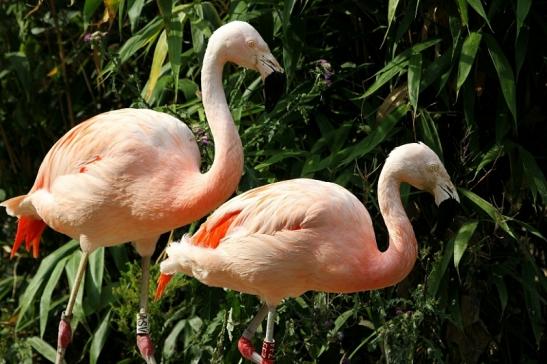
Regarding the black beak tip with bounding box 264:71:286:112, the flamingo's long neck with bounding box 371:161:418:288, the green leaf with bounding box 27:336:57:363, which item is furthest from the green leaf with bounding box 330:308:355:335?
the green leaf with bounding box 27:336:57:363

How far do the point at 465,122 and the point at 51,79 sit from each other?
233cm

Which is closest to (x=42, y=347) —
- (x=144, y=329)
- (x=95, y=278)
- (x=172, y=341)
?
(x=95, y=278)

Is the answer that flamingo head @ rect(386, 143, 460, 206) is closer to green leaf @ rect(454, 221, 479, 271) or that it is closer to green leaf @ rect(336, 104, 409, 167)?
green leaf @ rect(454, 221, 479, 271)

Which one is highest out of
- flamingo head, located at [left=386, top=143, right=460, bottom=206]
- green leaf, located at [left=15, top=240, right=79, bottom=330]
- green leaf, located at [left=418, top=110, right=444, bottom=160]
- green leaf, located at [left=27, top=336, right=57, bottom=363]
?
flamingo head, located at [left=386, top=143, right=460, bottom=206]

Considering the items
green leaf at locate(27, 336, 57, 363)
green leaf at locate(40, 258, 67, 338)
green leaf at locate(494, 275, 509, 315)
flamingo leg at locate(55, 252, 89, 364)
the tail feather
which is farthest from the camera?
green leaf at locate(27, 336, 57, 363)

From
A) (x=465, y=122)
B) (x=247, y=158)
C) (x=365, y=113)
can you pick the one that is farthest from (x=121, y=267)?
(x=465, y=122)

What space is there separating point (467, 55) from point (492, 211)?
586 millimetres

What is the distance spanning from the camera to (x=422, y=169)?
12.4 feet

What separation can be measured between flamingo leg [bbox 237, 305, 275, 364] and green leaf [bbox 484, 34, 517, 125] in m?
1.17

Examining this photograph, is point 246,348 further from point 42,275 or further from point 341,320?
point 42,275

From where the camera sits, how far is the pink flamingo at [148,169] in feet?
12.8

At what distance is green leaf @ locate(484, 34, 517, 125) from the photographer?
4.24 metres

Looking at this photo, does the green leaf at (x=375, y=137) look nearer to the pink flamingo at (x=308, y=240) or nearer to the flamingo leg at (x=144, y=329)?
the pink flamingo at (x=308, y=240)

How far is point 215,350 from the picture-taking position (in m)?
4.31
